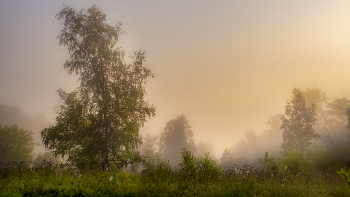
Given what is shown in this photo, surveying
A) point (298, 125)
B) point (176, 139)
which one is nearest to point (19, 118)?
point (176, 139)

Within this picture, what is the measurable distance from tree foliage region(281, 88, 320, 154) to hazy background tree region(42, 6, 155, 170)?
2624 cm

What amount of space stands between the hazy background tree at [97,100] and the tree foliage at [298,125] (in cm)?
2624

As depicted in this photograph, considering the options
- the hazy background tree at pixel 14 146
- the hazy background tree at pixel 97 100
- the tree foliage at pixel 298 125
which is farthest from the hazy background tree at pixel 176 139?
the hazy background tree at pixel 97 100

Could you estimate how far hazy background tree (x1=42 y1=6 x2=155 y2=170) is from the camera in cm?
1086

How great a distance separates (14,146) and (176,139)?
34.8 meters

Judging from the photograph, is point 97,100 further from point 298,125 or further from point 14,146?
point 14,146

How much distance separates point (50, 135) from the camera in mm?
10578

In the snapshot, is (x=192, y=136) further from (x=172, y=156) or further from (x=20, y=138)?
(x=20, y=138)

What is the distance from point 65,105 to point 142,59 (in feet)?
21.1

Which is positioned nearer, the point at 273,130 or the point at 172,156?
the point at 172,156

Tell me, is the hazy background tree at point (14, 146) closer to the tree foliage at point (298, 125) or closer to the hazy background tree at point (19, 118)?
the tree foliage at point (298, 125)

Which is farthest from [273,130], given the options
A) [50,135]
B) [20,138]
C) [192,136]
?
[20,138]

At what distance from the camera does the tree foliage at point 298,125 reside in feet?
85.8

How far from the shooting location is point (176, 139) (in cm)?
4359
